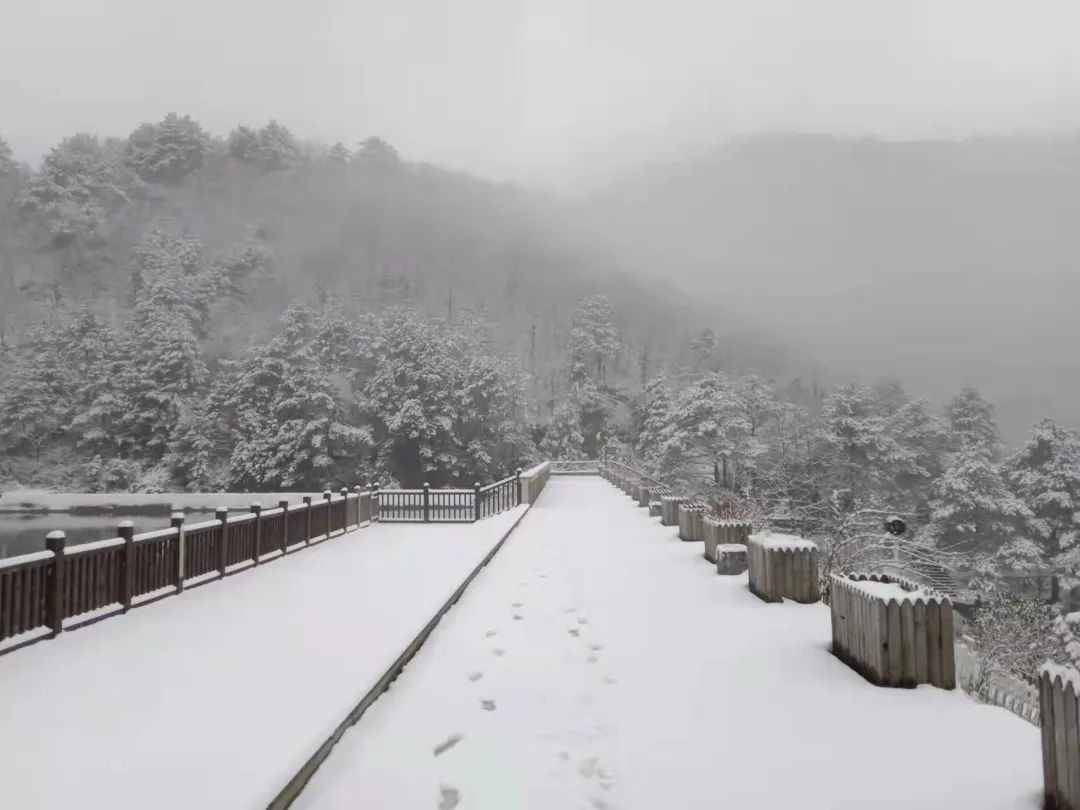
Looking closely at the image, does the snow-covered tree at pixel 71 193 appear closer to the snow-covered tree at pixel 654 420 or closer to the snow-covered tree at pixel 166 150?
the snow-covered tree at pixel 166 150

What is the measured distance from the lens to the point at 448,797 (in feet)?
13.0

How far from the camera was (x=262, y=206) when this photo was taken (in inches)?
5517

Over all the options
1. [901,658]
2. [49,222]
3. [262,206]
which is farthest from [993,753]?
[262,206]

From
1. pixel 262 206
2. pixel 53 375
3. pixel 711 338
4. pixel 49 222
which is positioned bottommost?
pixel 53 375

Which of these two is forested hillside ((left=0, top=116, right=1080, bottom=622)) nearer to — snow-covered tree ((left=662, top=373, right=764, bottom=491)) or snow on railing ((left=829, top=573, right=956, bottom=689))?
snow-covered tree ((left=662, top=373, right=764, bottom=491))

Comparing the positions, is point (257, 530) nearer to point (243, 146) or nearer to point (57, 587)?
point (57, 587)

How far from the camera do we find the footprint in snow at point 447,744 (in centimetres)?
463

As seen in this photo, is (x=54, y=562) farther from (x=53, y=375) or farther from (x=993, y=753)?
(x=53, y=375)

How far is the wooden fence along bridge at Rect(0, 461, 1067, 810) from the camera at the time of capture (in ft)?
12.8

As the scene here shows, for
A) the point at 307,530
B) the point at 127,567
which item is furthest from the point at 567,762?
the point at 307,530

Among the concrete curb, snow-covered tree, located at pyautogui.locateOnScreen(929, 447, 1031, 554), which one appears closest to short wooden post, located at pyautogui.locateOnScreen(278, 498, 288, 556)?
the concrete curb

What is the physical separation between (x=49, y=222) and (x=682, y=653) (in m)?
125

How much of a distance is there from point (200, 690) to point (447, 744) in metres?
2.44

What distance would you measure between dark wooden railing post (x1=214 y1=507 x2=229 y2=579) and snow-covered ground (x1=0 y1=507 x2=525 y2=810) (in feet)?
2.06
